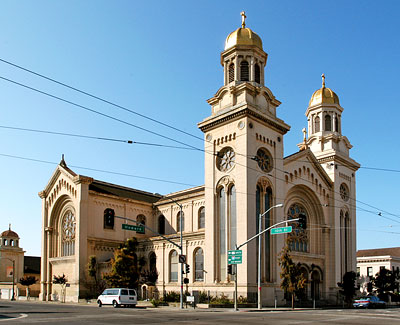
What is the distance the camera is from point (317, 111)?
6312 cm

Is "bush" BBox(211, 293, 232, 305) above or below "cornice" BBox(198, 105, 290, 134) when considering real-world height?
below

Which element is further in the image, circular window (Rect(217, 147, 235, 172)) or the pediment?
the pediment

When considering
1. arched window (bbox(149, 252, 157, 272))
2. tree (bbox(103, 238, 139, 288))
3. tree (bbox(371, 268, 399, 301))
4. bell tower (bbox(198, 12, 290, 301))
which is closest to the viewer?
bell tower (bbox(198, 12, 290, 301))

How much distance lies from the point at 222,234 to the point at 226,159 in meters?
7.63

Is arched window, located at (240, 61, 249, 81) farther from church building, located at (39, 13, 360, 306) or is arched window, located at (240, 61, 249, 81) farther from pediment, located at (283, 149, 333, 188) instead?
pediment, located at (283, 149, 333, 188)

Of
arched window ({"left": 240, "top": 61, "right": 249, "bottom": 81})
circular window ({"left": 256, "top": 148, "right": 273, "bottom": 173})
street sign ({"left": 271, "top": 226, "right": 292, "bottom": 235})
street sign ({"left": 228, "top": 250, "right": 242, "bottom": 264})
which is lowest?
street sign ({"left": 228, "top": 250, "right": 242, "bottom": 264})

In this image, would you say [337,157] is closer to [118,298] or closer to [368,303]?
[368,303]

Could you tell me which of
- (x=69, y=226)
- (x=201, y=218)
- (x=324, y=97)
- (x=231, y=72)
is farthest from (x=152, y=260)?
(x=324, y=97)

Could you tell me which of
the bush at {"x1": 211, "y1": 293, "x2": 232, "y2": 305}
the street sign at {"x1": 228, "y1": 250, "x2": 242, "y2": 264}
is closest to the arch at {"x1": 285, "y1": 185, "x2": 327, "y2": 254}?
the bush at {"x1": 211, "y1": 293, "x2": 232, "y2": 305}

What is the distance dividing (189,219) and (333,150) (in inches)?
795

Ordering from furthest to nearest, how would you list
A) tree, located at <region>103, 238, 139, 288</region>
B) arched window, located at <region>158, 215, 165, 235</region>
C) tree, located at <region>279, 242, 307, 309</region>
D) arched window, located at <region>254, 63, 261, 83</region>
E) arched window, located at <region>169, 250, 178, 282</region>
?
1. arched window, located at <region>158, 215, 165, 235</region>
2. arched window, located at <region>169, 250, 178, 282</region>
3. arched window, located at <region>254, 63, 261, 83</region>
4. tree, located at <region>103, 238, 139, 288</region>
5. tree, located at <region>279, 242, 307, 309</region>

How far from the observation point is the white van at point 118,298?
40.4 metres

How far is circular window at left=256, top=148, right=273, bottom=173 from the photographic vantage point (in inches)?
1928

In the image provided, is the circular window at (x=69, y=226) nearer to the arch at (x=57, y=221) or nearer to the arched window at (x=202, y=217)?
the arch at (x=57, y=221)
